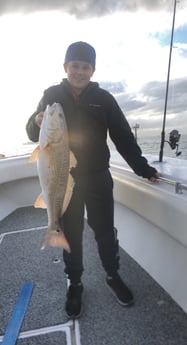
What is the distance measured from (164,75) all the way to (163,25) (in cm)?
53

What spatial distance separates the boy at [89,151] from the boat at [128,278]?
0.13 metres

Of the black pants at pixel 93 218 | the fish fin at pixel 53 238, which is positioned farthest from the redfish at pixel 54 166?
the black pants at pixel 93 218

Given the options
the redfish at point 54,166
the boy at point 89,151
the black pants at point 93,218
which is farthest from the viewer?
the black pants at point 93,218

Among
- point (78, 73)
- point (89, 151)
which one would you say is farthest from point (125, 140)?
point (78, 73)

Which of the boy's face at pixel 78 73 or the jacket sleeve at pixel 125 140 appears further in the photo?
the jacket sleeve at pixel 125 140

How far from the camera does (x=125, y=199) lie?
2.62 meters

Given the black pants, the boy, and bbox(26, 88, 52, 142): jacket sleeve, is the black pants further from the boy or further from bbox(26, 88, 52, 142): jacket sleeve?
bbox(26, 88, 52, 142): jacket sleeve

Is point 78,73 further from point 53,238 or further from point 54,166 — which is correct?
point 53,238

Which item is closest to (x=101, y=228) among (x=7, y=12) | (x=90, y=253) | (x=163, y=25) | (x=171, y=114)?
(x=90, y=253)

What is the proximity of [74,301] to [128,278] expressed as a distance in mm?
586

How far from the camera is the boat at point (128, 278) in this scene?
187cm

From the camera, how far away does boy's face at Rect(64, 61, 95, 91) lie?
1.91 m

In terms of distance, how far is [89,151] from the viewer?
2.01 m

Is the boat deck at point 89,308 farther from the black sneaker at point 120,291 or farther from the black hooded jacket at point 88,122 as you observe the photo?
the black hooded jacket at point 88,122
